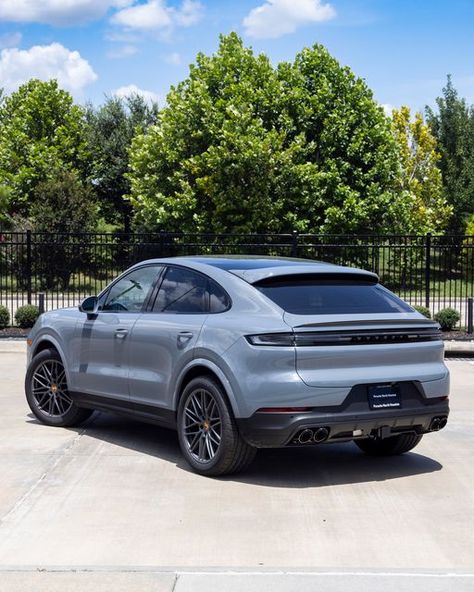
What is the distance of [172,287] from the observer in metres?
8.66

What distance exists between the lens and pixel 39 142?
1998 inches

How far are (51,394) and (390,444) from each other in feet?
11.1

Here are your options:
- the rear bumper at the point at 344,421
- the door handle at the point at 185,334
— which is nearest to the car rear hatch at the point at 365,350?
the rear bumper at the point at 344,421

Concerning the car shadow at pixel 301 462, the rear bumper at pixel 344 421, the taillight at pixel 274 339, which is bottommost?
the car shadow at pixel 301 462

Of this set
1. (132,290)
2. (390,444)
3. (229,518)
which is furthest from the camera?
(132,290)

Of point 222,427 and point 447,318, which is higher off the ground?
point 222,427

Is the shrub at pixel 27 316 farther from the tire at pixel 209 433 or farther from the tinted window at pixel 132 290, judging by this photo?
the tire at pixel 209 433

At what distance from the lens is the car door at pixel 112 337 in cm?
890

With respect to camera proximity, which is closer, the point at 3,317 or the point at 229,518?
the point at 229,518

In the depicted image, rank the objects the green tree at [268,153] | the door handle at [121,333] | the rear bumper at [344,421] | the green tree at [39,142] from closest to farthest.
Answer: the rear bumper at [344,421]
the door handle at [121,333]
the green tree at [268,153]
the green tree at [39,142]

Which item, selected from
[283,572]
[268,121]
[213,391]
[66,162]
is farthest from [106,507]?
[66,162]

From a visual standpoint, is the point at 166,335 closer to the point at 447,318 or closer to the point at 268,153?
the point at 447,318

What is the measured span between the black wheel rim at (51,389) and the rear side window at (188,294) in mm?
1629

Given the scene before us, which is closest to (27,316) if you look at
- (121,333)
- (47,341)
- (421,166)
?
(47,341)
